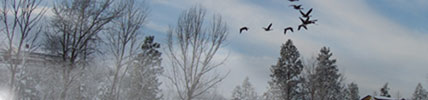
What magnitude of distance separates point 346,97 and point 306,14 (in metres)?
48.1

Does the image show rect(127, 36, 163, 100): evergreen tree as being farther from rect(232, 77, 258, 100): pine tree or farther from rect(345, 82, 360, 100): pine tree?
rect(345, 82, 360, 100): pine tree

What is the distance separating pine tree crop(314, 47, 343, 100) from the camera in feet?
110

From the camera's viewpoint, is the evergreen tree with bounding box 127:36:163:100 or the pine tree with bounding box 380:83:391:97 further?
the pine tree with bounding box 380:83:391:97

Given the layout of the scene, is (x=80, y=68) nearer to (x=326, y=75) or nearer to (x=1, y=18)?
(x=1, y=18)

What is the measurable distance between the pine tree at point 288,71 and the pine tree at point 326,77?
1.97m


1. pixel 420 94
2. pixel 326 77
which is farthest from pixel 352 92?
pixel 326 77

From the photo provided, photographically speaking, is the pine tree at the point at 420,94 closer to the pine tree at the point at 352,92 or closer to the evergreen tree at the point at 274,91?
the pine tree at the point at 352,92

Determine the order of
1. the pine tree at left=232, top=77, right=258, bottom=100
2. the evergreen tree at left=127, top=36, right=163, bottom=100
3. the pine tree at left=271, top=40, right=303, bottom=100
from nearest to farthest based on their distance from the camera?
the evergreen tree at left=127, top=36, right=163, bottom=100, the pine tree at left=271, top=40, right=303, bottom=100, the pine tree at left=232, top=77, right=258, bottom=100

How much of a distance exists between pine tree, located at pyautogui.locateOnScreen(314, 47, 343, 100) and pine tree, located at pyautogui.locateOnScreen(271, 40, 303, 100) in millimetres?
1975

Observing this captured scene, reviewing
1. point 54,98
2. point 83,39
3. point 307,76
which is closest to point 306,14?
point 83,39

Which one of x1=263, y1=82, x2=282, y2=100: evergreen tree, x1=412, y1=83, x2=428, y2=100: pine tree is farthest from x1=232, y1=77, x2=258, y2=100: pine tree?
x1=412, y1=83, x2=428, y2=100: pine tree

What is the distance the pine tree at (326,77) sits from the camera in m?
33.4

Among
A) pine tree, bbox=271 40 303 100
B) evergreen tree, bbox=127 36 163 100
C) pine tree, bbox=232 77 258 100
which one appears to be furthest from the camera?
pine tree, bbox=232 77 258 100

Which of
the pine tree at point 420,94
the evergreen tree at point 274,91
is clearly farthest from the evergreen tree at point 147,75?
the pine tree at point 420,94
